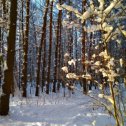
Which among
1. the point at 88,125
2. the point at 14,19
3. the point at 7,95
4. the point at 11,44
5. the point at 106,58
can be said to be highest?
the point at 14,19

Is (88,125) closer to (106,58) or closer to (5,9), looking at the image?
(106,58)

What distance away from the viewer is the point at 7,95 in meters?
11.5

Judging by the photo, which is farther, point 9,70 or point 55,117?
point 55,117

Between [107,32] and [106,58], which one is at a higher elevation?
[107,32]

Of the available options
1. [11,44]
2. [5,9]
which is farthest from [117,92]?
[5,9]

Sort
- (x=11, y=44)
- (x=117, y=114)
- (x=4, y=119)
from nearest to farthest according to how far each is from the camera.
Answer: (x=117, y=114), (x=4, y=119), (x=11, y=44)

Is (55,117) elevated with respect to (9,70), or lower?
lower

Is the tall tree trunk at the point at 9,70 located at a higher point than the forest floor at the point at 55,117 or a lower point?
higher

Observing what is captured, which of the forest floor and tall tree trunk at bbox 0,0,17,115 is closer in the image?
the forest floor

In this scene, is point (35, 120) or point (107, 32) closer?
point (107, 32)

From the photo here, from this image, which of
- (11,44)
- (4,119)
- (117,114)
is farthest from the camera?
(11,44)

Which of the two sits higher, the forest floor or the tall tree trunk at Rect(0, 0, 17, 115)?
the tall tree trunk at Rect(0, 0, 17, 115)

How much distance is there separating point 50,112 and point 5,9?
10919 mm

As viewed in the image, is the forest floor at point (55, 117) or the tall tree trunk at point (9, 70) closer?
the forest floor at point (55, 117)
